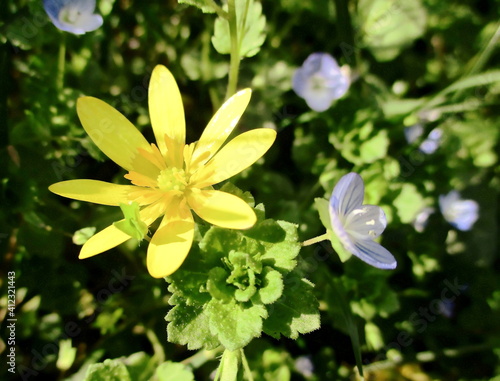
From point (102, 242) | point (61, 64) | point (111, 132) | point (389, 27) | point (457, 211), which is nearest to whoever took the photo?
point (102, 242)

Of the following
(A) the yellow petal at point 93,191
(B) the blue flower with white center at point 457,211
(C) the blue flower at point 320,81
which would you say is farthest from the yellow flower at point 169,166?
(B) the blue flower with white center at point 457,211

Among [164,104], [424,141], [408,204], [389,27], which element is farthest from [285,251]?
[389,27]

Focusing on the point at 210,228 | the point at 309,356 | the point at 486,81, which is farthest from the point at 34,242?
the point at 486,81

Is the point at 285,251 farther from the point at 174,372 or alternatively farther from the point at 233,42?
the point at 233,42

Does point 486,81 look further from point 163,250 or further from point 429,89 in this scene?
point 163,250

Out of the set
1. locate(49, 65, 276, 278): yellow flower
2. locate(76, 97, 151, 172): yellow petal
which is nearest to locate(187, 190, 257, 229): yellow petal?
locate(49, 65, 276, 278): yellow flower
